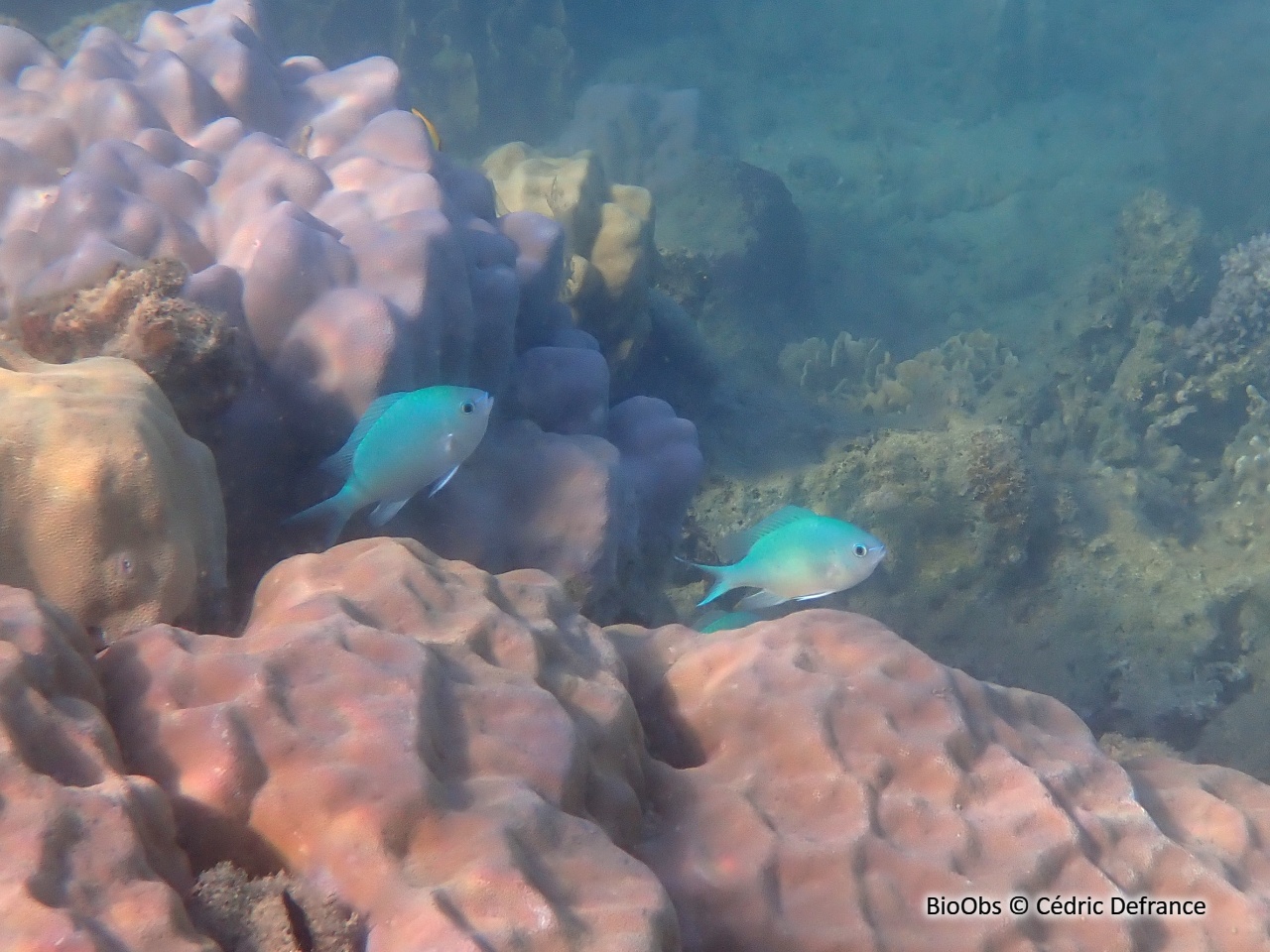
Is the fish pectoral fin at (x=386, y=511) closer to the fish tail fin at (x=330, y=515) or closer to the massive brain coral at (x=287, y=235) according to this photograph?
the fish tail fin at (x=330, y=515)

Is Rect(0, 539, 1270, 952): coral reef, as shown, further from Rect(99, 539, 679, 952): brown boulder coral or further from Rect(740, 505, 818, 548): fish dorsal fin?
Rect(740, 505, 818, 548): fish dorsal fin

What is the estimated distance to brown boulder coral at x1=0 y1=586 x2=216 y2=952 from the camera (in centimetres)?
113

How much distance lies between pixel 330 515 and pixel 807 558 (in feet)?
5.60

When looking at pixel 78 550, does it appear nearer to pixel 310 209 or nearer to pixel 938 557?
pixel 310 209

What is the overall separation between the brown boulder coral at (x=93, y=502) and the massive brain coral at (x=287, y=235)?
0.76 meters

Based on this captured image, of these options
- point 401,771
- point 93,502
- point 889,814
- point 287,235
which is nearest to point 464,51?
point 287,235

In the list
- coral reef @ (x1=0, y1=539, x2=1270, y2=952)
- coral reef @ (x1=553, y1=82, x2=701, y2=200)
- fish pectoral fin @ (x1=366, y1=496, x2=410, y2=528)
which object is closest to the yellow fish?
fish pectoral fin @ (x1=366, y1=496, x2=410, y2=528)

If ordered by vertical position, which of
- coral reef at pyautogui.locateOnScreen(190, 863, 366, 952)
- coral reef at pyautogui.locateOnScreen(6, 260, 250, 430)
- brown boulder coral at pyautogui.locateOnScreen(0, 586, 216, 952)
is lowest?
coral reef at pyautogui.locateOnScreen(190, 863, 366, 952)

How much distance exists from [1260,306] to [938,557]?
598 centimetres

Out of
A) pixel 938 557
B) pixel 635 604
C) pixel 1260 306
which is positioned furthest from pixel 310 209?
pixel 1260 306

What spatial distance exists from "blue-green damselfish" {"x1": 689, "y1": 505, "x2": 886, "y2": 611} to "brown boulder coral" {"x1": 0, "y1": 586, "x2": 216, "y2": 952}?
6.52 feet

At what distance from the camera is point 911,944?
191 centimetres

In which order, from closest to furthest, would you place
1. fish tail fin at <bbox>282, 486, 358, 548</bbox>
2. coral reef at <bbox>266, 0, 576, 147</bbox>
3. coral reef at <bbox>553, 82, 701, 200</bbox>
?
fish tail fin at <bbox>282, 486, 358, 548</bbox> → coral reef at <bbox>266, 0, 576, 147</bbox> → coral reef at <bbox>553, 82, 701, 200</bbox>

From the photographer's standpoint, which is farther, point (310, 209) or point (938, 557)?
point (938, 557)
